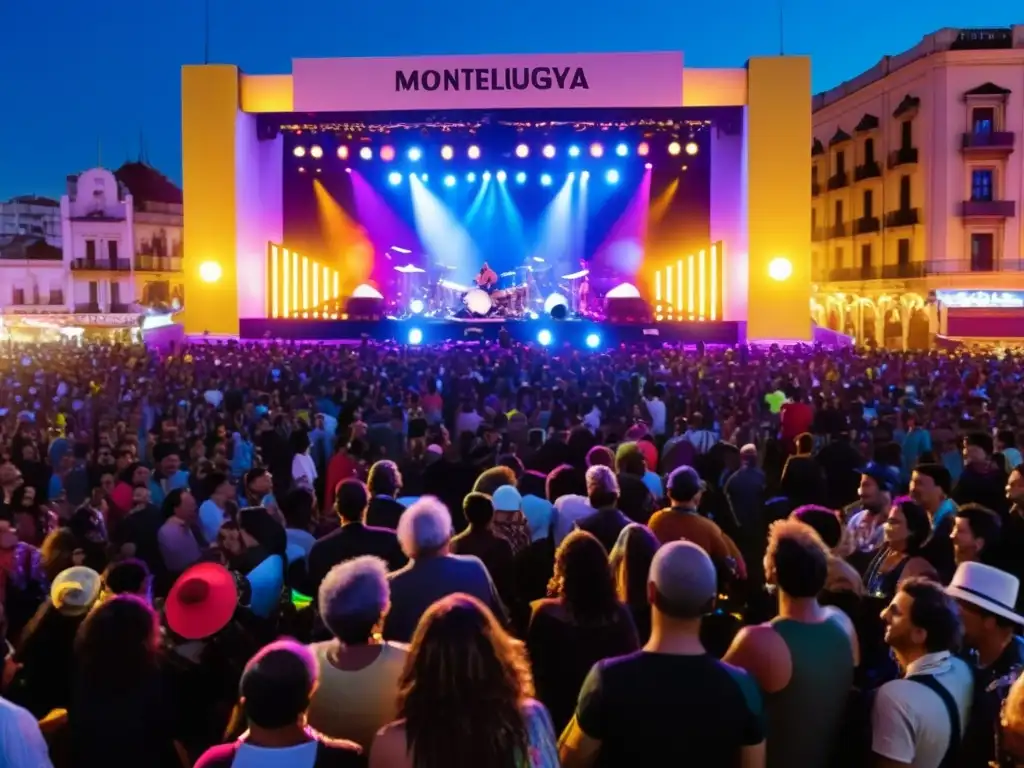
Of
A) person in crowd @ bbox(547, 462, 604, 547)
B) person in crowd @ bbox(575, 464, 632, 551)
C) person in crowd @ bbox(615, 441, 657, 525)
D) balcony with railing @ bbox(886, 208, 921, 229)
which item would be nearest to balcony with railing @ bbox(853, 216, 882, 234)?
balcony with railing @ bbox(886, 208, 921, 229)

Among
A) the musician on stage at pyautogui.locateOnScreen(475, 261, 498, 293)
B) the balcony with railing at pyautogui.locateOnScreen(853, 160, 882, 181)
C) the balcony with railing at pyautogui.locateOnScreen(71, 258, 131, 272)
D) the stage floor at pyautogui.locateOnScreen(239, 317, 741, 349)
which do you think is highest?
the balcony with railing at pyautogui.locateOnScreen(853, 160, 882, 181)

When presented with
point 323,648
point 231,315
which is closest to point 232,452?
point 323,648

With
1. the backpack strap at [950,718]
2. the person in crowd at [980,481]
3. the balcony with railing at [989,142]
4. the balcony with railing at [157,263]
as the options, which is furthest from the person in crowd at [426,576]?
the balcony with railing at [157,263]

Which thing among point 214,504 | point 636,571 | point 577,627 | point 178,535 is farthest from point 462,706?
point 214,504

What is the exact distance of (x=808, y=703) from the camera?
3.29 meters

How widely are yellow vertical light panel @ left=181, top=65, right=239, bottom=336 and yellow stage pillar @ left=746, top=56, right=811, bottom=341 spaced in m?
12.4

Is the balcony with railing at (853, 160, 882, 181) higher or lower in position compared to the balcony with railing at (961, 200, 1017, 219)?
higher

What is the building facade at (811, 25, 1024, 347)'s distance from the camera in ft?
117

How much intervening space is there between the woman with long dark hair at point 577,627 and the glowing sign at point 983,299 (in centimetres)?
3470

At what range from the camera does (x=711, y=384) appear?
44.6 feet

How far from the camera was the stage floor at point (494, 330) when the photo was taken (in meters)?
24.5

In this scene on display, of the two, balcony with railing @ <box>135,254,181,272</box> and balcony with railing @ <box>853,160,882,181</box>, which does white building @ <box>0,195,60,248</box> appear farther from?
balcony with railing @ <box>853,160,882,181</box>

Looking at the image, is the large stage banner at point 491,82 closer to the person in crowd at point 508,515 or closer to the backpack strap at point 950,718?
the person in crowd at point 508,515

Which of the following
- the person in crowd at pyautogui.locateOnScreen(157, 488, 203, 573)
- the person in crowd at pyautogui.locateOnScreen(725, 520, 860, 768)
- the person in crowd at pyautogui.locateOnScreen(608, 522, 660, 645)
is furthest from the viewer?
the person in crowd at pyautogui.locateOnScreen(157, 488, 203, 573)
